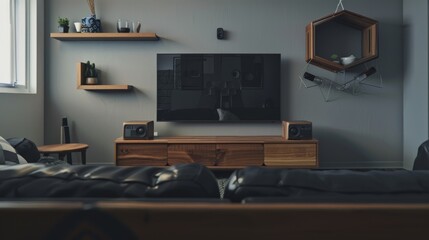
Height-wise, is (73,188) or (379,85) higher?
(379,85)

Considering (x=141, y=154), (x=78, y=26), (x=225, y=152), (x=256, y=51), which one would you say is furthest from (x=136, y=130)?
(x=256, y=51)

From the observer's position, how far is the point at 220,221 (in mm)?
606

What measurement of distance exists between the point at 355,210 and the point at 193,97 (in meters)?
3.52

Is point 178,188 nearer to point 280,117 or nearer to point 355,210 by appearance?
point 355,210

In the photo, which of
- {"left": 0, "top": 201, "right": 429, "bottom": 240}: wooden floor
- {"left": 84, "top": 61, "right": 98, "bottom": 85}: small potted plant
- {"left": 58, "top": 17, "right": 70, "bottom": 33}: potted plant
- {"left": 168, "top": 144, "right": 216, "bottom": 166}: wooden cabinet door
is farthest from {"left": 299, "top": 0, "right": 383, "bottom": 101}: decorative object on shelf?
{"left": 0, "top": 201, "right": 429, "bottom": 240}: wooden floor

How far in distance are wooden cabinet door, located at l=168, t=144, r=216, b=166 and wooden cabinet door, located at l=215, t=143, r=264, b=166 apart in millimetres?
65

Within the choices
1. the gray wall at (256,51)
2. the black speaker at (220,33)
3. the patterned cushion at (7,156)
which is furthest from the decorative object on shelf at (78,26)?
the patterned cushion at (7,156)

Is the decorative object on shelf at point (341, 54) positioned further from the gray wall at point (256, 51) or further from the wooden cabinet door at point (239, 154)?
the wooden cabinet door at point (239, 154)

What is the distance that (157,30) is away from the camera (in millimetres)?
4164

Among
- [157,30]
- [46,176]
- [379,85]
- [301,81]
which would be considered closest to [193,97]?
[157,30]

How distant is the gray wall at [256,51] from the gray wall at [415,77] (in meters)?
0.10

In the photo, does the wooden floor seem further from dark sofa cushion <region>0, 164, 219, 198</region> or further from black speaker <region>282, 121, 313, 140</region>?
black speaker <region>282, 121, 313, 140</region>

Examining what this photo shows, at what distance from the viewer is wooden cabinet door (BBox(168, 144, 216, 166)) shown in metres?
3.66

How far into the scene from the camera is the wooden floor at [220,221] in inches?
23.7
